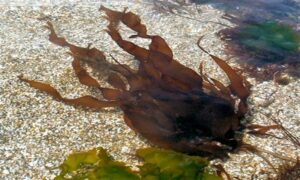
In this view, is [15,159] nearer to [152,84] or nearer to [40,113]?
[40,113]

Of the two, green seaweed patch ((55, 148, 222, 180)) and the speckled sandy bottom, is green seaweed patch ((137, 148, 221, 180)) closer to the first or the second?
green seaweed patch ((55, 148, 222, 180))

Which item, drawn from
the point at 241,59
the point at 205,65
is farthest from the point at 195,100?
the point at 241,59

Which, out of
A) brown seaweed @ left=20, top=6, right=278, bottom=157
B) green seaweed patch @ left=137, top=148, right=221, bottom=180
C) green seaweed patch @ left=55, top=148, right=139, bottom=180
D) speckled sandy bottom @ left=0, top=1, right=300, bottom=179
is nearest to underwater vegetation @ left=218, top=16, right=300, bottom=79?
speckled sandy bottom @ left=0, top=1, right=300, bottom=179

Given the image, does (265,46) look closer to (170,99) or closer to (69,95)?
(170,99)

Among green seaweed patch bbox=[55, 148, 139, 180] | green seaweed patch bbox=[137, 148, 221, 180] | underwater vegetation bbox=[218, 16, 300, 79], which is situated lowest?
green seaweed patch bbox=[55, 148, 139, 180]

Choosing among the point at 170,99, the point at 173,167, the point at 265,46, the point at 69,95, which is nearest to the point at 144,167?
the point at 173,167
